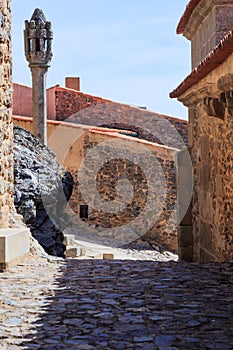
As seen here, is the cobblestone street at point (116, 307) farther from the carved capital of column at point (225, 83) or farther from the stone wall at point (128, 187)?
the stone wall at point (128, 187)

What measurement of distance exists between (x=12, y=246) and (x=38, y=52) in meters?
10.6

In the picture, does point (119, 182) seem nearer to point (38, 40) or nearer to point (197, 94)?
point (38, 40)

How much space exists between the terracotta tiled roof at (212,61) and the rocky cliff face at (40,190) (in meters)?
2.61

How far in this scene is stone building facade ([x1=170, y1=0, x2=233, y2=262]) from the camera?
677 centimetres

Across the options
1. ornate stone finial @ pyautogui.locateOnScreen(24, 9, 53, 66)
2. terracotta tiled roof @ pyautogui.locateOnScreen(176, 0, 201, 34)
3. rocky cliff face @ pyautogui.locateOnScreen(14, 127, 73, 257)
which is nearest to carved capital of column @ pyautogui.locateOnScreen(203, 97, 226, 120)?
terracotta tiled roof @ pyautogui.locateOnScreen(176, 0, 201, 34)

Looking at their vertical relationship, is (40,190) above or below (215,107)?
below

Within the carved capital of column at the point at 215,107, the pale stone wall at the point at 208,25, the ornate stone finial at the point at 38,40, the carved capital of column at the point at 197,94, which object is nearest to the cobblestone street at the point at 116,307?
the carved capital of column at the point at 215,107

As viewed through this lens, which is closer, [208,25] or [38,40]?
[208,25]

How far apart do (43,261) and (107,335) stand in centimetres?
334

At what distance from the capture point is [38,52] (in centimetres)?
1612

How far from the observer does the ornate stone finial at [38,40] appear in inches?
634

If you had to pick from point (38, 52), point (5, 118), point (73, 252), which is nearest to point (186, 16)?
point (5, 118)

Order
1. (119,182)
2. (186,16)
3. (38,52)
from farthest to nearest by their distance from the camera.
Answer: (119,182), (38,52), (186,16)

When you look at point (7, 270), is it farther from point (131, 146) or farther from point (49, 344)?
point (131, 146)
